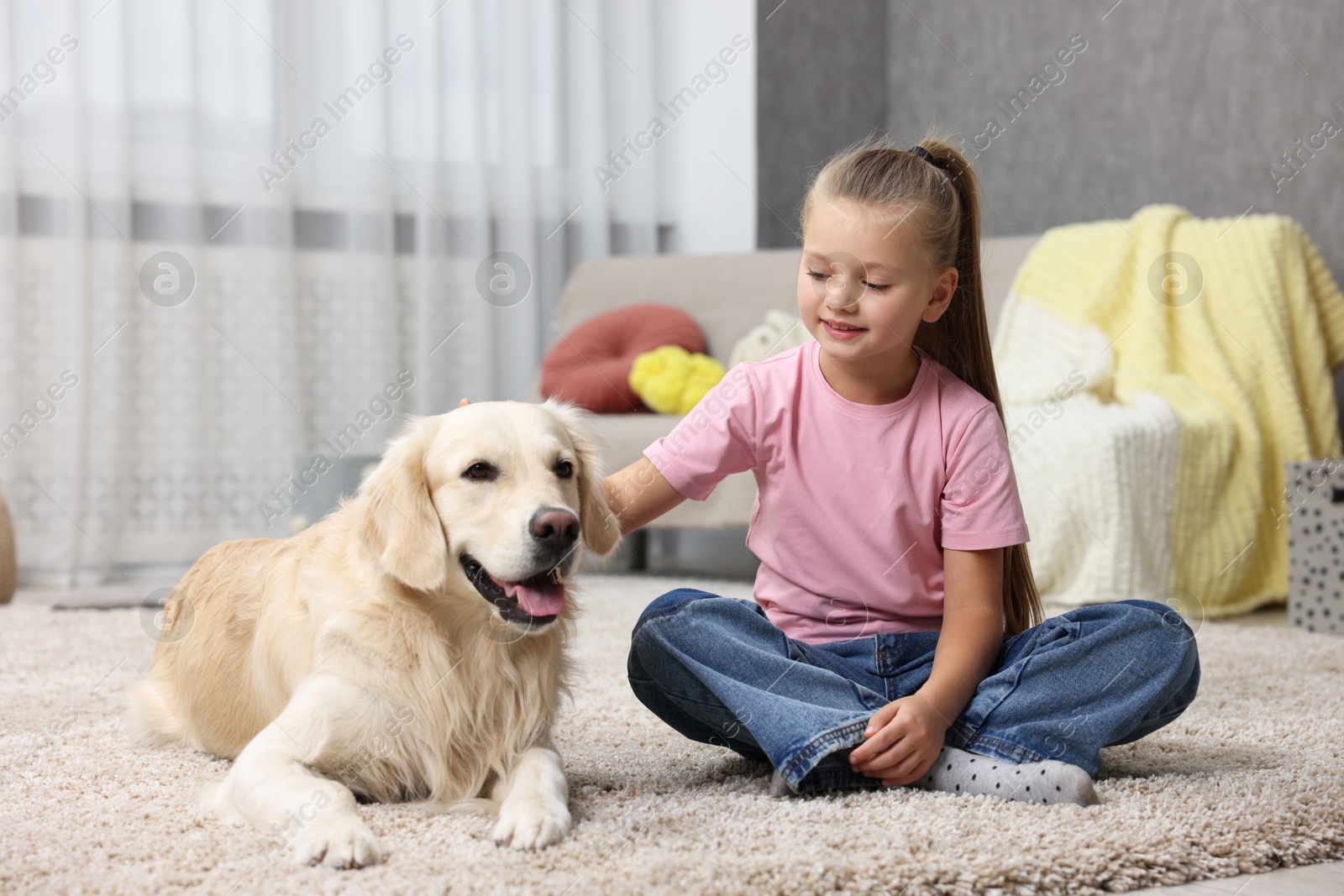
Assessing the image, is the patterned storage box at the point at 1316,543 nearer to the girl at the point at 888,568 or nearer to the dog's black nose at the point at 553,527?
the girl at the point at 888,568

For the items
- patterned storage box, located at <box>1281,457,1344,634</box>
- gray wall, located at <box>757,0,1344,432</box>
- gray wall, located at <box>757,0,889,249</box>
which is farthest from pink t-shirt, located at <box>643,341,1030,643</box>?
gray wall, located at <box>757,0,889,249</box>

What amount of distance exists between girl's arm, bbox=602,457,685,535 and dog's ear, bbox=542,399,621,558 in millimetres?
52

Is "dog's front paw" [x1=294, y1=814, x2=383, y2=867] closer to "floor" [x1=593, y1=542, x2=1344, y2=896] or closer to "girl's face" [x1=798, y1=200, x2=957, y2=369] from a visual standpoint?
"floor" [x1=593, y1=542, x2=1344, y2=896]

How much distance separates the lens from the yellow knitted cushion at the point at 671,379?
360cm

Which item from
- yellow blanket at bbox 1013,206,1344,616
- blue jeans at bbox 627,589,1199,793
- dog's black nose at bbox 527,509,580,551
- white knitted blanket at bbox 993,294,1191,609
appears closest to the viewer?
dog's black nose at bbox 527,509,580,551

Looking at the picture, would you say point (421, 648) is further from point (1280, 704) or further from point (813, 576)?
point (1280, 704)

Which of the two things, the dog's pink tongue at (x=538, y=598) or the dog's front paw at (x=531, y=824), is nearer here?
the dog's front paw at (x=531, y=824)

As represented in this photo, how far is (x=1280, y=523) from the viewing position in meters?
3.10

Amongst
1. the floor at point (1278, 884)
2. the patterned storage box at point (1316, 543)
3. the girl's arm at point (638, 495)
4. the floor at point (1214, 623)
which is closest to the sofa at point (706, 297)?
the floor at point (1214, 623)

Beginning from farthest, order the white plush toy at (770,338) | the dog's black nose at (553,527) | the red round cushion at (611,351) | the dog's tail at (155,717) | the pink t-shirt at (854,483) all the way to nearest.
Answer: the red round cushion at (611,351) → the white plush toy at (770,338) → the dog's tail at (155,717) → the pink t-shirt at (854,483) → the dog's black nose at (553,527)

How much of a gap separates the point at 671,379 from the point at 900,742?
93.5 inches

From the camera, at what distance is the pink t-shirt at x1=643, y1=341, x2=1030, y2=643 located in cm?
148

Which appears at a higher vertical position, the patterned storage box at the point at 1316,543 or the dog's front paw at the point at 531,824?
the dog's front paw at the point at 531,824

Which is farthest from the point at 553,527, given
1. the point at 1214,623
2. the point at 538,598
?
the point at 1214,623
